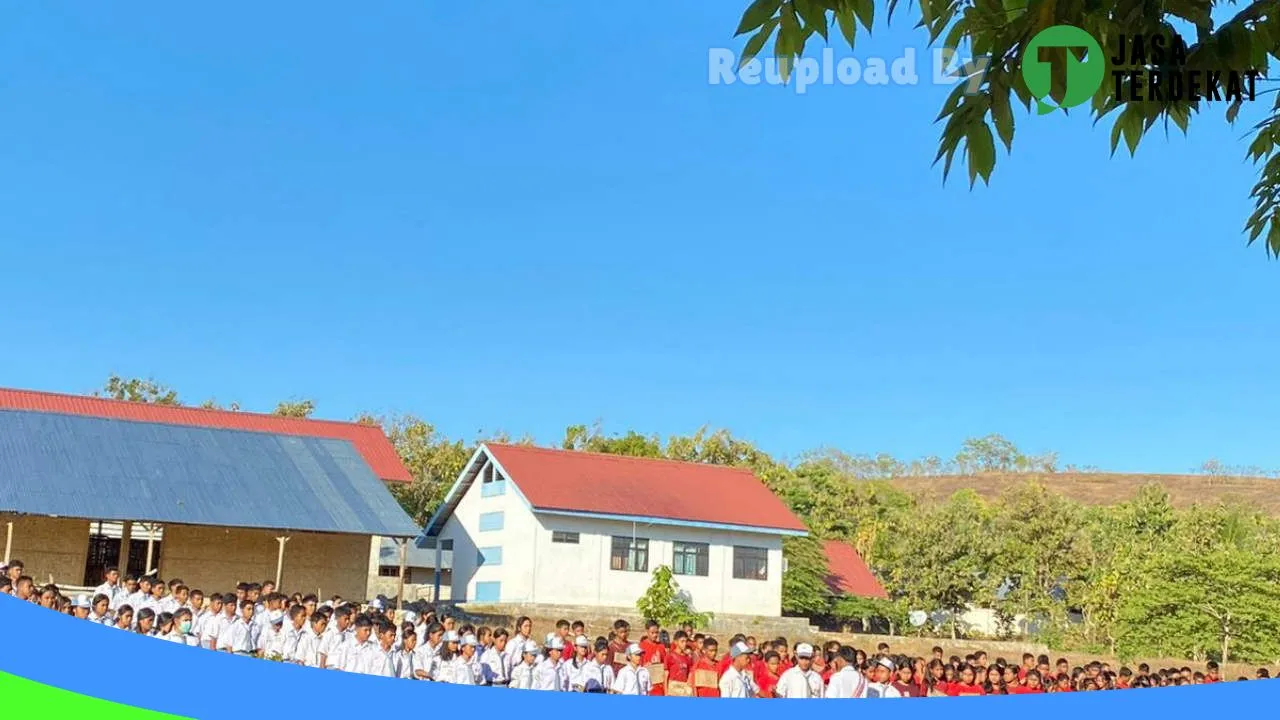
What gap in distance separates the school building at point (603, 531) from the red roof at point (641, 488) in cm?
3

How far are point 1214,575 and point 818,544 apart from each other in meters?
8.59

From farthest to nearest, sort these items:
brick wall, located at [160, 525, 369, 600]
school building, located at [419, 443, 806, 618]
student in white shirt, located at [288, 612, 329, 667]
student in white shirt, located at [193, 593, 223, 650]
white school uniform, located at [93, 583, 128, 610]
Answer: school building, located at [419, 443, 806, 618] → brick wall, located at [160, 525, 369, 600] → white school uniform, located at [93, 583, 128, 610] → student in white shirt, located at [193, 593, 223, 650] → student in white shirt, located at [288, 612, 329, 667]

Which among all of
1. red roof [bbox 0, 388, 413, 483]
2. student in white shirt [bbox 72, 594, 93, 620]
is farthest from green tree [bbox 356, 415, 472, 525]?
student in white shirt [bbox 72, 594, 93, 620]

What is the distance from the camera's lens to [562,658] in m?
9.07

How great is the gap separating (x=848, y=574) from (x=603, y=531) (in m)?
7.03

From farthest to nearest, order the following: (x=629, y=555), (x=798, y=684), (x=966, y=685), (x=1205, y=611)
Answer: (x=629, y=555)
(x=1205, y=611)
(x=966, y=685)
(x=798, y=684)

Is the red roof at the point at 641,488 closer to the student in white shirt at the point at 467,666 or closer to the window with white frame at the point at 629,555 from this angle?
the window with white frame at the point at 629,555

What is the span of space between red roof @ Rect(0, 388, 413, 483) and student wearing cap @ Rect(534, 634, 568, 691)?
1303 cm

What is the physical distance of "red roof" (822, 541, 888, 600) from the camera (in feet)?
86.2

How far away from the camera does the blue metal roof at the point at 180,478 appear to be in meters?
15.6

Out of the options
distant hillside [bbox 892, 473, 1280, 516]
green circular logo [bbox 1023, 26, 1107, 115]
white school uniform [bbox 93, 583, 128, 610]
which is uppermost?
distant hillside [bbox 892, 473, 1280, 516]

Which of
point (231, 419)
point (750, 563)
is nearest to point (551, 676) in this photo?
point (750, 563)

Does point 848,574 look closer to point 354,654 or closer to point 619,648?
point 619,648

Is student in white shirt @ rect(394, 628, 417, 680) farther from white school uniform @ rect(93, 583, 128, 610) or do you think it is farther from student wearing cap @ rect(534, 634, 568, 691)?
white school uniform @ rect(93, 583, 128, 610)
